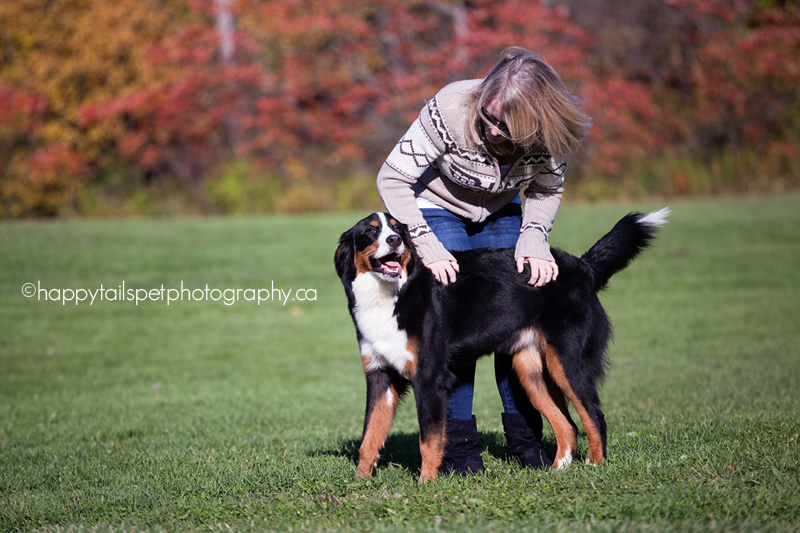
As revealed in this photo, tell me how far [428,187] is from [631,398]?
3.27m

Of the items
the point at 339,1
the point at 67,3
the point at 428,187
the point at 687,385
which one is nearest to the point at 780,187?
the point at 339,1

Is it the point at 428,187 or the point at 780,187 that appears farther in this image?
the point at 780,187

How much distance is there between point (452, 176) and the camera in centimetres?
408

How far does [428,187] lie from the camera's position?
4273 millimetres

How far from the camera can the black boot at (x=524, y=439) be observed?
173 inches

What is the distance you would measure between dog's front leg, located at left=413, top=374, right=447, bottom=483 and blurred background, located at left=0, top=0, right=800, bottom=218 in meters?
18.5

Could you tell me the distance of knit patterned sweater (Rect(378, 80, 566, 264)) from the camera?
395cm

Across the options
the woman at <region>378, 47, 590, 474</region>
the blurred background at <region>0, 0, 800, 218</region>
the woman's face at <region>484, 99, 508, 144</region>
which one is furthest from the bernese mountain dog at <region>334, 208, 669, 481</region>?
the blurred background at <region>0, 0, 800, 218</region>

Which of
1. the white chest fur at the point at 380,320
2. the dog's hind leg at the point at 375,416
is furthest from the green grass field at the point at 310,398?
the white chest fur at the point at 380,320

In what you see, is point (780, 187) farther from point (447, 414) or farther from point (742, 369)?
point (447, 414)

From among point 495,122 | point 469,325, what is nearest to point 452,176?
point 495,122

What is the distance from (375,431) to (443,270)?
89 cm

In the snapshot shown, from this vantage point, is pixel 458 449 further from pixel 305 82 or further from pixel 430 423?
pixel 305 82

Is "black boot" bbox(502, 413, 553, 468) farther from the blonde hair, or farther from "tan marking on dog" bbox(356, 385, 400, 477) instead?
the blonde hair
